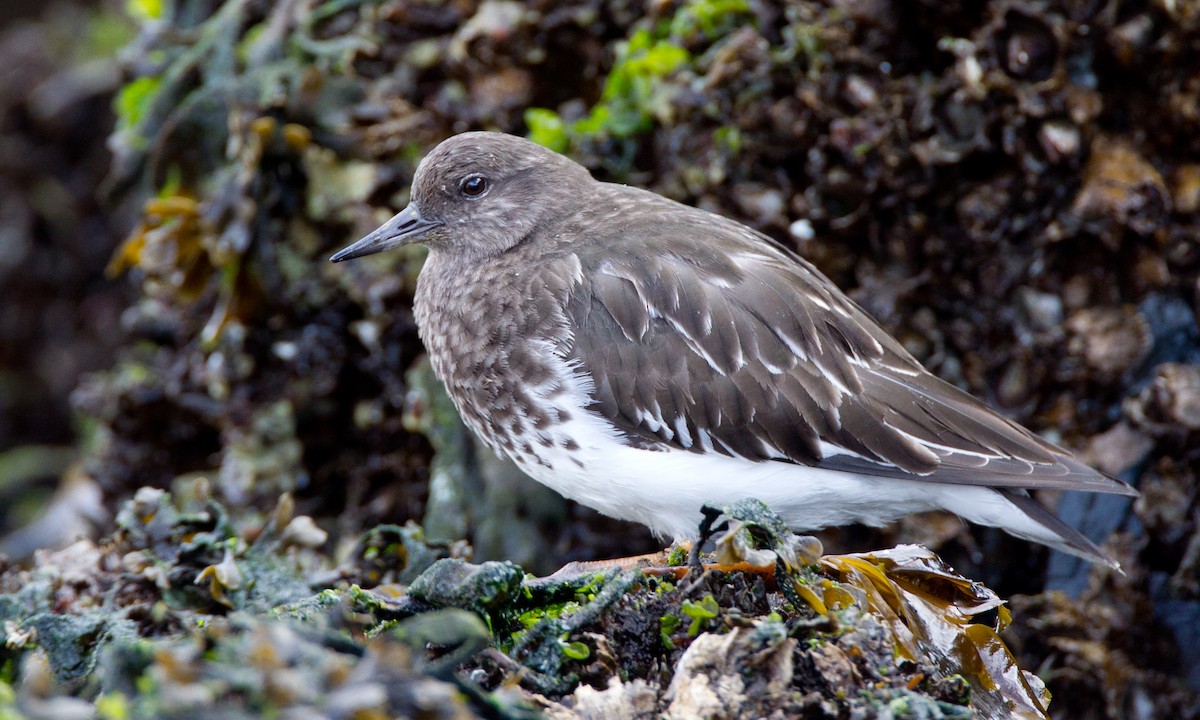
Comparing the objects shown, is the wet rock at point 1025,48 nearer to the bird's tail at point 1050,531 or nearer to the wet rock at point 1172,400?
the wet rock at point 1172,400

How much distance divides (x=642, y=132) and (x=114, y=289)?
4.04 meters

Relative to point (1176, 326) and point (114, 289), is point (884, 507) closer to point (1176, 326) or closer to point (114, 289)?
point (1176, 326)

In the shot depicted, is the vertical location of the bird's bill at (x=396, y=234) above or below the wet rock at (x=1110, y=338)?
above

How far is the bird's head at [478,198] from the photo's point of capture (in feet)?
12.1

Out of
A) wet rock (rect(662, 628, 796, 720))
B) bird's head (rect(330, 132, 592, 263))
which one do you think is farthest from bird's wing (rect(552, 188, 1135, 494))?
wet rock (rect(662, 628, 796, 720))

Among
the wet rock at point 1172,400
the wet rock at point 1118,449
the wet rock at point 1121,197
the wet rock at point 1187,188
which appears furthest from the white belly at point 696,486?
the wet rock at point 1187,188

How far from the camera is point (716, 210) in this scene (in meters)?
4.21

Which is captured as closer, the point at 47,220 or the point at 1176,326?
the point at 1176,326

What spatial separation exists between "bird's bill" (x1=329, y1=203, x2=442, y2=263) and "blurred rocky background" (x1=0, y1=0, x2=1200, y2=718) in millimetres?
736

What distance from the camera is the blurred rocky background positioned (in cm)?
370

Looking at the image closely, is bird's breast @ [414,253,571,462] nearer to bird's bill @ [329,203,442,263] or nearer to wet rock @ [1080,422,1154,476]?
bird's bill @ [329,203,442,263]

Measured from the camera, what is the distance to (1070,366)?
378cm

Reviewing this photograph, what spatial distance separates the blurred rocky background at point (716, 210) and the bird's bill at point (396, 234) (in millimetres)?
736

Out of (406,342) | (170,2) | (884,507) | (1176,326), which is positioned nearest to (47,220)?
(170,2)
